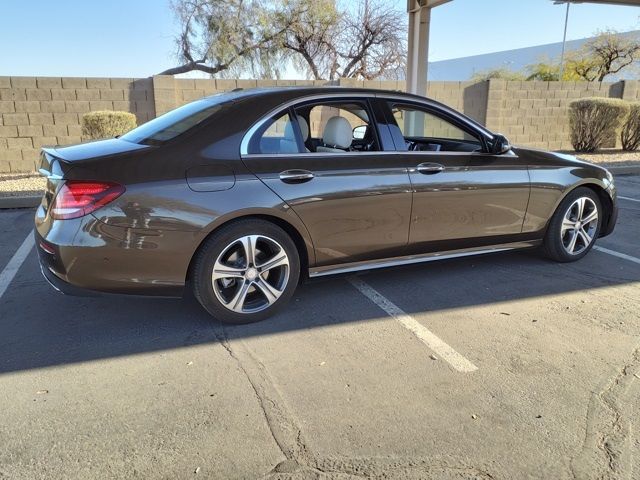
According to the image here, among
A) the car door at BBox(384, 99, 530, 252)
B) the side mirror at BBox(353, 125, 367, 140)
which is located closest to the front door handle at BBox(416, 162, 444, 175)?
the car door at BBox(384, 99, 530, 252)

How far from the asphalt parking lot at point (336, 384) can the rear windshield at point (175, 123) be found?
1276 mm

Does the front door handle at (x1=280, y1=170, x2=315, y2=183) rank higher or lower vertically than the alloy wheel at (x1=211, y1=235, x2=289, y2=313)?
higher

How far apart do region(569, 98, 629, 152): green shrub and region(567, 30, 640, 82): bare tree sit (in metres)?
18.6

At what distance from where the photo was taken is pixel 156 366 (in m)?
3.19

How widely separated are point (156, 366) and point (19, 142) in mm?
9745

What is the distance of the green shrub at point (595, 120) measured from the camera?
12938mm

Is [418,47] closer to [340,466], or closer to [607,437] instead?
[607,437]

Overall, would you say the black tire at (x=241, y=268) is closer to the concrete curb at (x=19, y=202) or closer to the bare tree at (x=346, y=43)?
the concrete curb at (x=19, y=202)

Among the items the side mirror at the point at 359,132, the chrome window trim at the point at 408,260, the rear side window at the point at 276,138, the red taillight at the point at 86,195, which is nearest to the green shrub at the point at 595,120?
the chrome window trim at the point at 408,260

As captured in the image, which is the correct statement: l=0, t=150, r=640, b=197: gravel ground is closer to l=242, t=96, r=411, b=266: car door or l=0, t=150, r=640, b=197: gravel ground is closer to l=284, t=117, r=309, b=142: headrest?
l=284, t=117, r=309, b=142: headrest

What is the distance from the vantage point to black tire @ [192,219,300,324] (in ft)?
11.5

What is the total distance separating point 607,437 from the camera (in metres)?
2.56

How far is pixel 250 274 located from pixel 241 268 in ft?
0.25

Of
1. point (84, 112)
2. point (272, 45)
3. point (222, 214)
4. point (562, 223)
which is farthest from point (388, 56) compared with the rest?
point (222, 214)
